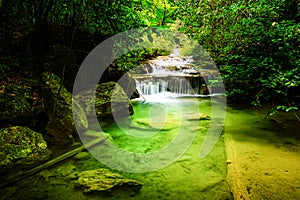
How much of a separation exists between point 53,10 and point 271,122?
290 inches

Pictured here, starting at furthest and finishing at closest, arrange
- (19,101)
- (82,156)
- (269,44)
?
1. (19,101)
2. (269,44)
3. (82,156)

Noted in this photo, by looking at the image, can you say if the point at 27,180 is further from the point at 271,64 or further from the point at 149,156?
the point at 271,64

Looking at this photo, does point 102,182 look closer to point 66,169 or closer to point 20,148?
point 66,169

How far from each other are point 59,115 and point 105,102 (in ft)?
6.46

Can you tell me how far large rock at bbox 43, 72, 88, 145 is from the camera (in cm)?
493

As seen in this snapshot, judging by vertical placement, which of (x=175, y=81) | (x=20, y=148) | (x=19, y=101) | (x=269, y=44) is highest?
(x=269, y=44)

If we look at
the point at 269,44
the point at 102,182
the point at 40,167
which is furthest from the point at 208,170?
the point at 269,44

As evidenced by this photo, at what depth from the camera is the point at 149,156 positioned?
457 cm

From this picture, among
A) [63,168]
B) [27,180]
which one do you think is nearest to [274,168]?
[63,168]

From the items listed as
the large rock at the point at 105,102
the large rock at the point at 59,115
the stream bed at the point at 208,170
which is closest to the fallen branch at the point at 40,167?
the stream bed at the point at 208,170

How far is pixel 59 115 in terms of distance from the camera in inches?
206

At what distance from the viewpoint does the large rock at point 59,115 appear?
493cm

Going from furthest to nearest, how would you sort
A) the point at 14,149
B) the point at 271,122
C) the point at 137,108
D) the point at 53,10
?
1. the point at 137,108
2. the point at 271,122
3. the point at 53,10
4. the point at 14,149

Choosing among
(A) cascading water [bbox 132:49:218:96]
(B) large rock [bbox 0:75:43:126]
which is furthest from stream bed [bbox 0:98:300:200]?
(A) cascading water [bbox 132:49:218:96]
